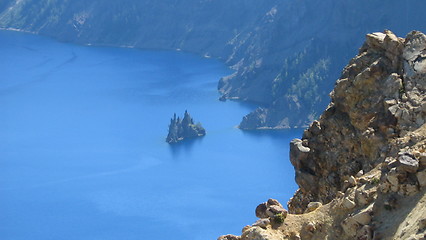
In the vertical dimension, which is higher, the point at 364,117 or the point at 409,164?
the point at 364,117

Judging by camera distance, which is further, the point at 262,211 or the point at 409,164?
the point at 262,211

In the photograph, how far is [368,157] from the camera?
2300 cm

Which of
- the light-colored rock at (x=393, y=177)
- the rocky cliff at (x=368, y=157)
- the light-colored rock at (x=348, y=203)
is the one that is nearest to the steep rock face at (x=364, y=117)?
the rocky cliff at (x=368, y=157)

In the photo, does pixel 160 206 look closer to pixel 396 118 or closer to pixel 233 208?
pixel 233 208

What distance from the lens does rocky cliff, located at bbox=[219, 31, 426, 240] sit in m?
18.5

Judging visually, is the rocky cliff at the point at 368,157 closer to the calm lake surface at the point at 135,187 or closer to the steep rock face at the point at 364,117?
the steep rock face at the point at 364,117

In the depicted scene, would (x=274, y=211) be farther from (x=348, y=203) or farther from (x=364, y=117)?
(x=364, y=117)

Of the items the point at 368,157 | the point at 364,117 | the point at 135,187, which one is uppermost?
the point at 135,187

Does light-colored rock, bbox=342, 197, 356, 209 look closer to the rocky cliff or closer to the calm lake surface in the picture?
the rocky cliff

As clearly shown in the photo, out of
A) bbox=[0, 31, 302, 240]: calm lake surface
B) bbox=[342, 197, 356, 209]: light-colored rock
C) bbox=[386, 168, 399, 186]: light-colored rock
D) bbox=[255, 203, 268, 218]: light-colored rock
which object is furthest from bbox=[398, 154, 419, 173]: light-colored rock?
bbox=[0, 31, 302, 240]: calm lake surface

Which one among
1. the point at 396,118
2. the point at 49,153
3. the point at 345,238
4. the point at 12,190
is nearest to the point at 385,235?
the point at 345,238

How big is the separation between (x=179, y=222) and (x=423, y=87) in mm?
119791

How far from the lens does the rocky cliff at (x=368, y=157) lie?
18531 millimetres

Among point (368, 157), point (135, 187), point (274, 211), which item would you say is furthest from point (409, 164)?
point (135, 187)
